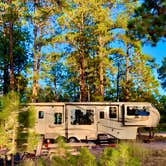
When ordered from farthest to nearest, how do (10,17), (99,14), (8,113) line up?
(99,14)
(10,17)
(8,113)

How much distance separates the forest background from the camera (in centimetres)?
2802

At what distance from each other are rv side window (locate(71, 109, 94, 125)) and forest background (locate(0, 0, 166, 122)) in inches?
145

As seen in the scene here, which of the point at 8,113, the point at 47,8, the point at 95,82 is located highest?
the point at 47,8

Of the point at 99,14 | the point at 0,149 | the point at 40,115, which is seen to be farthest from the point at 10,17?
the point at 0,149

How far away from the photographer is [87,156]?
7297 mm

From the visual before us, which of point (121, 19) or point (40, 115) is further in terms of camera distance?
point (121, 19)

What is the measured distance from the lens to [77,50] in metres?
30.3

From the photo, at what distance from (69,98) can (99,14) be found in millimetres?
Result: 10576

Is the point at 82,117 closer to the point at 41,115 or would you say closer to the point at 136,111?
the point at 41,115

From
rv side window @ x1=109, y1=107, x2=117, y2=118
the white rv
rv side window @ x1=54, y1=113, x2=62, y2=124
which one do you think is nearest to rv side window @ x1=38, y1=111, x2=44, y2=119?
the white rv

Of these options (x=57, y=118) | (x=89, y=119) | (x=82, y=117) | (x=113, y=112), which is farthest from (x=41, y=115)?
(x=113, y=112)

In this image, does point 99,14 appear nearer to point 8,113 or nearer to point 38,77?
point 38,77

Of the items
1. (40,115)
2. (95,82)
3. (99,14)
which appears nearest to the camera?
(40,115)

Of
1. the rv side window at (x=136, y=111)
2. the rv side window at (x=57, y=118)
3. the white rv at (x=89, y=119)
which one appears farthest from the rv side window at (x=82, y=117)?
the rv side window at (x=136, y=111)
